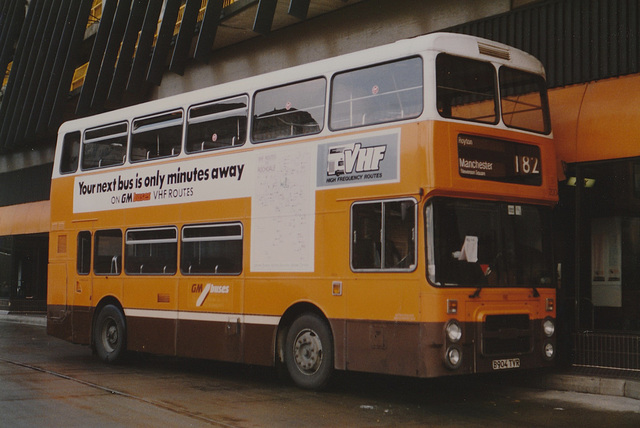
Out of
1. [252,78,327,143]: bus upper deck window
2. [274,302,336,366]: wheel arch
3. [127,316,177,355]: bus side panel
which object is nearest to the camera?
[252,78,327,143]: bus upper deck window

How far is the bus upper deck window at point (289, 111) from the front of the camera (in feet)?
35.6

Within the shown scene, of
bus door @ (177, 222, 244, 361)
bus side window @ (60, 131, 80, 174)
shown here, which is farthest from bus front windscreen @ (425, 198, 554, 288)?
bus side window @ (60, 131, 80, 174)

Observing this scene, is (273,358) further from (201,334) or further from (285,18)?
(285,18)

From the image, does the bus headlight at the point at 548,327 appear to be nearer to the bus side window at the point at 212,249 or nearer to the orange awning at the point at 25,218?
the bus side window at the point at 212,249

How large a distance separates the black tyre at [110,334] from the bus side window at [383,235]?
216 inches

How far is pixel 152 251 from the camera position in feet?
43.7

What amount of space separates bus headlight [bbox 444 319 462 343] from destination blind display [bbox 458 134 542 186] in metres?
1.70

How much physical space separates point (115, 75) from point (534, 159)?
16734mm

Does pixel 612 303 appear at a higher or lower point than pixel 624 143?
lower

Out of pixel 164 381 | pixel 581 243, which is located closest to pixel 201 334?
pixel 164 381

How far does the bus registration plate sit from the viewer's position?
31.7 feet

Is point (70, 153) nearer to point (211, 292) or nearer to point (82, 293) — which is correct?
point (82, 293)

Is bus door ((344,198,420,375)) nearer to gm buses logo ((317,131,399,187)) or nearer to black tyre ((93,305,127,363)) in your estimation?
gm buses logo ((317,131,399,187))

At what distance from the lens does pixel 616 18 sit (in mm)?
12008
